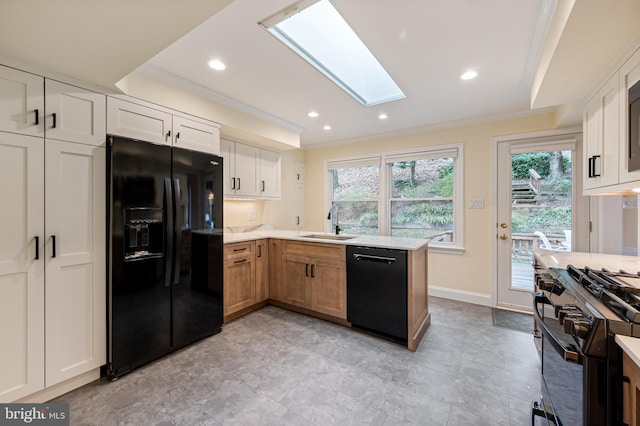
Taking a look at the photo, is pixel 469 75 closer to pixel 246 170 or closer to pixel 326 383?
pixel 246 170

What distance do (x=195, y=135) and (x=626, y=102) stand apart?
10.6 feet

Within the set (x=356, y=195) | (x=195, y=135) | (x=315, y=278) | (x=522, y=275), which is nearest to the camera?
(x=195, y=135)

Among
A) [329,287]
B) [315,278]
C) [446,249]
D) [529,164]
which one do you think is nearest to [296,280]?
[315,278]

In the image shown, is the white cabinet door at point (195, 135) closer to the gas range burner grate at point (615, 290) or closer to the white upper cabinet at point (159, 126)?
the white upper cabinet at point (159, 126)

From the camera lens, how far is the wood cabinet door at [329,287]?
9.18 ft

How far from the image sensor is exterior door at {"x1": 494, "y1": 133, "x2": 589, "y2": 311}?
302 centimetres

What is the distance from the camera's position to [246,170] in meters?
3.55

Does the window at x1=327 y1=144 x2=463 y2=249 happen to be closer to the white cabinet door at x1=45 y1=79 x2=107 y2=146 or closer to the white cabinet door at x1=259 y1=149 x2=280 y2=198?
the white cabinet door at x1=259 y1=149 x2=280 y2=198

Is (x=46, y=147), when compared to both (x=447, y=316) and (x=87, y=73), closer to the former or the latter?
(x=87, y=73)

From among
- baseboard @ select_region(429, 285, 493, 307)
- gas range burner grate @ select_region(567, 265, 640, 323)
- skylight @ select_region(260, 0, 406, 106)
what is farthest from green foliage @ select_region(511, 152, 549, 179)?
gas range burner grate @ select_region(567, 265, 640, 323)

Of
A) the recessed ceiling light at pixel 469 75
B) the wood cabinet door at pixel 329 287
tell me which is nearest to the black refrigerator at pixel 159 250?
the wood cabinet door at pixel 329 287

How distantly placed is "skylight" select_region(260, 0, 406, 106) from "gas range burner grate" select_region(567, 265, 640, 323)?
6.89 ft

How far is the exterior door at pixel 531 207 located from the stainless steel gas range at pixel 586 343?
1989 mm

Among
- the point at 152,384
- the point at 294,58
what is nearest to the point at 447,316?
the point at 152,384
